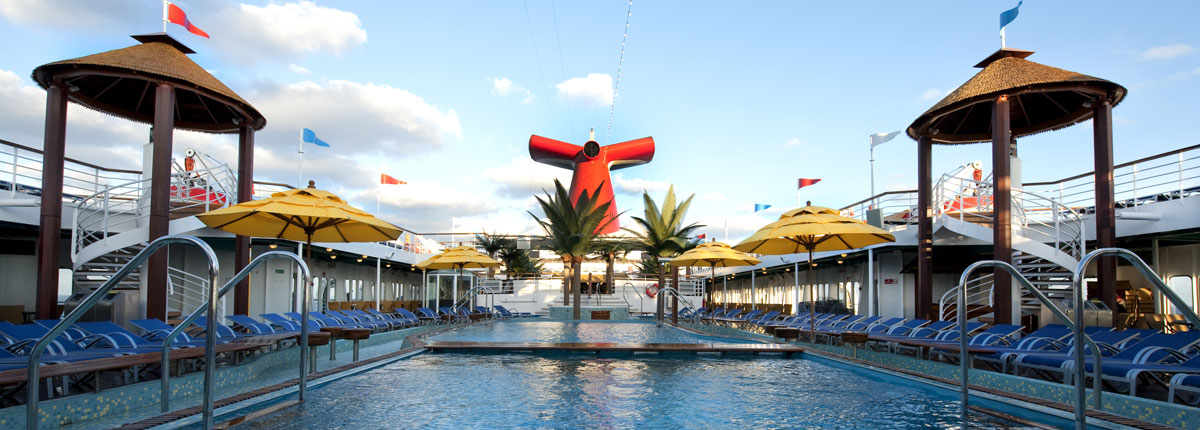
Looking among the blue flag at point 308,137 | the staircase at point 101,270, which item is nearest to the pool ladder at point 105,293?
the staircase at point 101,270

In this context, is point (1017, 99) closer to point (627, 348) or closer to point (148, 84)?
point (627, 348)

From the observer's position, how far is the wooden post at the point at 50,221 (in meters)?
10.4

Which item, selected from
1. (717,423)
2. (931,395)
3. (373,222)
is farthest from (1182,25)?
(373,222)

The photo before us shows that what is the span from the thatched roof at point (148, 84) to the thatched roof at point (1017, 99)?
12790mm

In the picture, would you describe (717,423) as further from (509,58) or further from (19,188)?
(19,188)

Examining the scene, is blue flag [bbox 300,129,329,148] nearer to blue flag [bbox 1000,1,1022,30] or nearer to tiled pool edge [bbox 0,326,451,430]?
tiled pool edge [bbox 0,326,451,430]

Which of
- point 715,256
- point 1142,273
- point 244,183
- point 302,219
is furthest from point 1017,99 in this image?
point 244,183

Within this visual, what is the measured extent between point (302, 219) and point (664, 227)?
16.1 m

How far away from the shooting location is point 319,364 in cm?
920

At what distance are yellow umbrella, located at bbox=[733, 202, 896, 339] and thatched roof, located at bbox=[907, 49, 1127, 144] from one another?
120 inches

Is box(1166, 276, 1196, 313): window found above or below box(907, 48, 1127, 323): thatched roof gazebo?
below

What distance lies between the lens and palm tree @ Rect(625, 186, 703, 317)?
80.2 feet

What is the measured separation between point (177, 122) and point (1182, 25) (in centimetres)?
1874

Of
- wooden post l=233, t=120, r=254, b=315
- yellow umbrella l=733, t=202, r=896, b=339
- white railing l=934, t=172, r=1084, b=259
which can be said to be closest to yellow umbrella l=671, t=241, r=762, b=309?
yellow umbrella l=733, t=202, r=896, b=339
